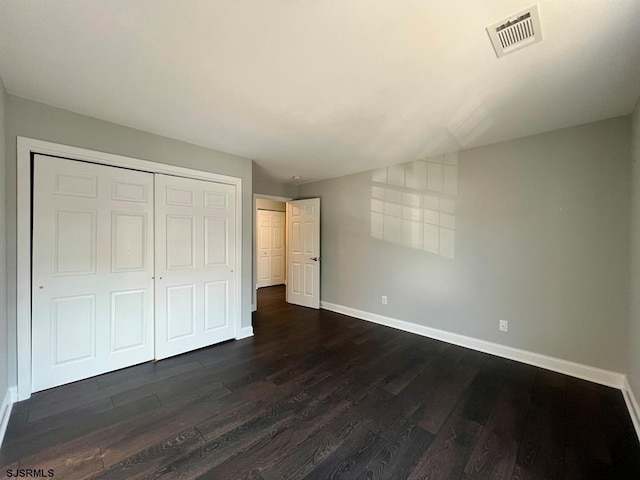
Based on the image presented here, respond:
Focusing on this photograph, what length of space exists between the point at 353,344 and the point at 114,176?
313 centimetres

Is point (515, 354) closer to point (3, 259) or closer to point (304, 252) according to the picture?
point (304, 252)

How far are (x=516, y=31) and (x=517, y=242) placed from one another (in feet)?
7.01

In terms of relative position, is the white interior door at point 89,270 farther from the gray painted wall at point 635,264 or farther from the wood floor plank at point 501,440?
the gray painted wall at point 635,264

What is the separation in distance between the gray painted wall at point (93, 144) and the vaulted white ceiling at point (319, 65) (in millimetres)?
117

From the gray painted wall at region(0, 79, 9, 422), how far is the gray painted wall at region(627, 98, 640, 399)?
14.9 ft

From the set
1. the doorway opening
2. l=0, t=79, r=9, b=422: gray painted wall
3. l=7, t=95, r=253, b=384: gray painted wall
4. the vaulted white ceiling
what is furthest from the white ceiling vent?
the doorway opening

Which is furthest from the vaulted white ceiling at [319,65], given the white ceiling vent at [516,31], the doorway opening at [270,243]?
the doorway opening at [270,243]

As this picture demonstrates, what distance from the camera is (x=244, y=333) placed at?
3.45 meters

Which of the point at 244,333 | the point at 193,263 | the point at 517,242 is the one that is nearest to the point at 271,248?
the point at 244,333

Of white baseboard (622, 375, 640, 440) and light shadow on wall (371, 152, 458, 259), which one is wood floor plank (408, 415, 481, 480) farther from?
light shadow on wall (371, 152, 458, 259)

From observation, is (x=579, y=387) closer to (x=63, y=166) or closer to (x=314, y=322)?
(x=314, y=322)

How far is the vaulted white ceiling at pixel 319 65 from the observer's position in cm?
126

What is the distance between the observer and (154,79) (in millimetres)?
→ 1791

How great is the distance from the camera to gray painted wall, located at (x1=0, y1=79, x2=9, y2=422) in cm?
Answer: 185
